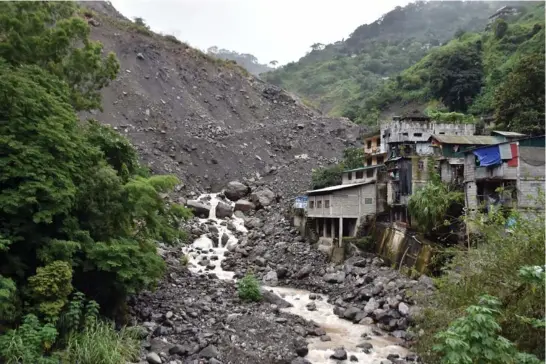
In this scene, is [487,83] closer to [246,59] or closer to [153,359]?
[153,359]

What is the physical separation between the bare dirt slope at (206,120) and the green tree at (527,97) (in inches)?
665

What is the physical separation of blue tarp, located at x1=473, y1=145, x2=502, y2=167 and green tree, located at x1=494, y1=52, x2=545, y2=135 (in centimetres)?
1184

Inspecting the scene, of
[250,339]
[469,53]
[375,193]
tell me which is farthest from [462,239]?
[469,53]

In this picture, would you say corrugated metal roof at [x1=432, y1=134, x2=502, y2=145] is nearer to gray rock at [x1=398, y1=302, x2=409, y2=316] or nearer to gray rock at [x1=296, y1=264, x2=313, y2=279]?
gray rock at [x1=296, y1=264, x2=313, y2=279]

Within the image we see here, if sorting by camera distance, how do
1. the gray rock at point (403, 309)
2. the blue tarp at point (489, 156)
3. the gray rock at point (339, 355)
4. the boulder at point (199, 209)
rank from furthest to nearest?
1. the boulder at point (199, 209)
2. the blue tarp at point (489, 156)
3. the gray rock at point (403, 309)
4. the gray rock at point (339, 355)

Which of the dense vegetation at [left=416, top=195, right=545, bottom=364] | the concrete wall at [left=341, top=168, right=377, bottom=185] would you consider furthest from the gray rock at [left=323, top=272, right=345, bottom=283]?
the dense vegetation at [left=416, top=195, right=545, bottom=364]

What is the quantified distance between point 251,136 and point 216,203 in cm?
1369

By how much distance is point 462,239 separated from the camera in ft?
64.4

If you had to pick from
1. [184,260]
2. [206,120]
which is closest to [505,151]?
[184,260]

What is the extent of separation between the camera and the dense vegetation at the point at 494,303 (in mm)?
6922

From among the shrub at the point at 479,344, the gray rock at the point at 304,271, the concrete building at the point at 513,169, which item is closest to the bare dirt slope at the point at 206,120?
the gray rock at the point at 304,271

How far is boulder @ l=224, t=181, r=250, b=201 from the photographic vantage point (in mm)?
36719

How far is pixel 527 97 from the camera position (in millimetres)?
31094

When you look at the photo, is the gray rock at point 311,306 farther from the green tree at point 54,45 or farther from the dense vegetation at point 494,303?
the green tree at point 54,45
